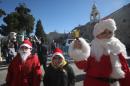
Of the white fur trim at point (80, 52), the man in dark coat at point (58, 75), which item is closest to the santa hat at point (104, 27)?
the white fur trim at point (80, 52)

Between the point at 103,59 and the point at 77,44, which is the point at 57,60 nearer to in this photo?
the point at 77,44

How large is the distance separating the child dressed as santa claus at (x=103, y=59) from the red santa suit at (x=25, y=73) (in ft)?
4.03

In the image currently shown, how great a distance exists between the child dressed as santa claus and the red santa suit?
48.3 inches

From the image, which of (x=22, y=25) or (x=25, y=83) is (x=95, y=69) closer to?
(x=25, y=83)

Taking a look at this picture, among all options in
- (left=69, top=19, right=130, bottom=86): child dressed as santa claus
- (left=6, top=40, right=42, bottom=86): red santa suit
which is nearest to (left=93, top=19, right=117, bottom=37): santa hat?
(left=69, top=19, right=130, bottom=86): child dressed as santa claus

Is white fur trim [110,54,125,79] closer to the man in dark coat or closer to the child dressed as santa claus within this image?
the child dressed as santa claus

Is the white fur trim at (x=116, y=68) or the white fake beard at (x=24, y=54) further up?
the white fake beard at (x=24, y=54)

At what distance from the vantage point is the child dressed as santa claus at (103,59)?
17.3 feet

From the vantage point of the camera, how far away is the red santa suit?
6.51 m

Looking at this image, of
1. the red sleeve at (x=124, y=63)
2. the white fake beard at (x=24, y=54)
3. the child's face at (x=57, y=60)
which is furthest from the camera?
the white fake beard at (x=24, y=54)

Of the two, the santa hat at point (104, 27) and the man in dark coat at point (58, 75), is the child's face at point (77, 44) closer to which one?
the santa hat at point (104, 27)

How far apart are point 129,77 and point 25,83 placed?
222 cm

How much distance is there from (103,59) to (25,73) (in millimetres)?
1886

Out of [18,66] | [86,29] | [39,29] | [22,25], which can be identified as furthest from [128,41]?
[18,66]
